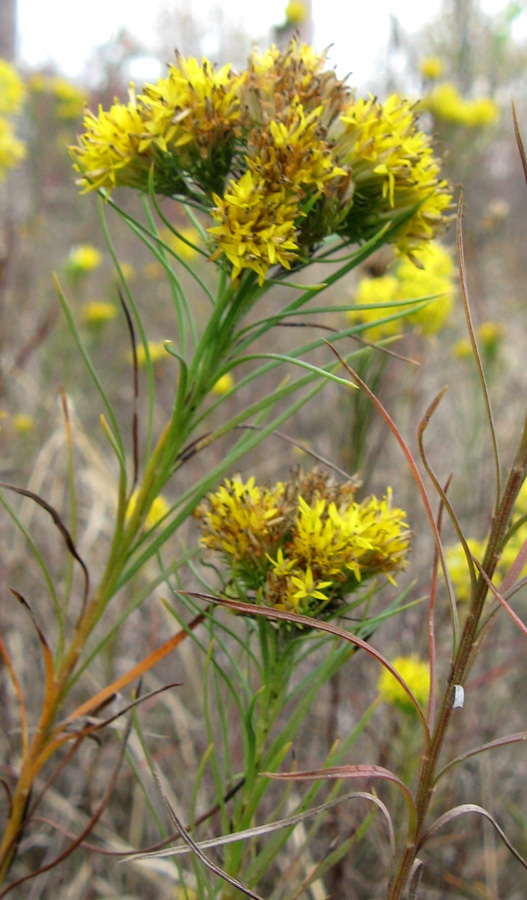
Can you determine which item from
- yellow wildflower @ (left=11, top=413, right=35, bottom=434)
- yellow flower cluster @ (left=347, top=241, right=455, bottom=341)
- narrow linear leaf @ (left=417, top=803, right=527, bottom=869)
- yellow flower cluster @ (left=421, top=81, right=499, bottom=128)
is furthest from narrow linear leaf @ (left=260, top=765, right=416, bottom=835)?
yellow flower cluster @ (left=421, top=81, right=499, bottom=128)

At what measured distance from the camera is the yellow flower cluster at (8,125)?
70.0 inches

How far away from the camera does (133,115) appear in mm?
583

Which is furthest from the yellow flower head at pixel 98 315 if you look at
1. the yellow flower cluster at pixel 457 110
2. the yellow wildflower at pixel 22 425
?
the yellow flower cluster at pixel 457 110

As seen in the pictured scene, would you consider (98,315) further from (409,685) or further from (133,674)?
(133,674)

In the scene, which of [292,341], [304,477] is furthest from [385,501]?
[292,341]

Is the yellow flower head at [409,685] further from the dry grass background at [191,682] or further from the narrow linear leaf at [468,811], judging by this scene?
the narrow linear leaf at [468,811]

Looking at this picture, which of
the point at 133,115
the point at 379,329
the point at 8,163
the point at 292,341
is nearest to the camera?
the point at 133,115

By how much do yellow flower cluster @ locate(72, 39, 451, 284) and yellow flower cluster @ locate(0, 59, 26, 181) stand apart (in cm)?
131

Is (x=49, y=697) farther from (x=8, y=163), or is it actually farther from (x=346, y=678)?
(x=8, y=163)

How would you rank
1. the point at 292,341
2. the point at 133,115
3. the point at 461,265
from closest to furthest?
the point at 461,265 < the point at 133,115 < the point at 292,341

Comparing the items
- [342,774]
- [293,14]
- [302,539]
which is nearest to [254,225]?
[302,539]

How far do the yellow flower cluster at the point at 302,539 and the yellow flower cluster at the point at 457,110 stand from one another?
245 cm

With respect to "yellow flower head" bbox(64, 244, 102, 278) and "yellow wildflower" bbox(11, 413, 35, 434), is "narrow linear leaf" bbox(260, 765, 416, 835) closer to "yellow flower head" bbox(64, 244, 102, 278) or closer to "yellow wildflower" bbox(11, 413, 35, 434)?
"yellow wildflower" bbox(11, 413, 35, 434)

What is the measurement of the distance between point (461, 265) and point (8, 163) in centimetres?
169
